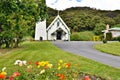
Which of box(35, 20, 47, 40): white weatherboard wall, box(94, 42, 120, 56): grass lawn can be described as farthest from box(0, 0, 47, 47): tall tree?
box(35, 20, 47, 40): white weatherboard wall

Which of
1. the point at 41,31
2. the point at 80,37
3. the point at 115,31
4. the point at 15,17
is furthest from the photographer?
the point at 41,31

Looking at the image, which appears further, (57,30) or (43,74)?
(57,30)

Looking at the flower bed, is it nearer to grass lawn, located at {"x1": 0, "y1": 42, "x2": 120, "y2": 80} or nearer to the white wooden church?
grass lawn, located at {"x1": 0, "y1": 42, "x2": 120, "y2": 80}

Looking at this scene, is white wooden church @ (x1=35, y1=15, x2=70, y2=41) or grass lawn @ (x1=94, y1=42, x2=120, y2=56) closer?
grass lawn @ (x1=94, y1=42, x2=120, y2=56)

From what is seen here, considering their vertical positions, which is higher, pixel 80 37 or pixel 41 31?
pixel 41 31

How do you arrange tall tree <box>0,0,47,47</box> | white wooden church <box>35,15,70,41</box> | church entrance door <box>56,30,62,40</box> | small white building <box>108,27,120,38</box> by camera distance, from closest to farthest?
tall tree <box>0,0,47,47</box> < small white building <box>108,27,120,38</box> < white wooden church <box>35,15,70,41</box> < church entrance door <box>56,30,62,40</box>

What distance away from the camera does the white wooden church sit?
6912 centimetres

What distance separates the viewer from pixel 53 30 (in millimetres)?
69750

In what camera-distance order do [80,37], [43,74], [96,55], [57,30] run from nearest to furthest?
[43,74]
[96,55]
[80,37]
[57,30]

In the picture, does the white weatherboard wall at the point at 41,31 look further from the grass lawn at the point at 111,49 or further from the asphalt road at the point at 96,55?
the grass lawn at the point at 111,49

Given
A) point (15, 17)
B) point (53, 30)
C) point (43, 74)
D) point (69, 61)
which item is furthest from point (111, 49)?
point (53, 30)

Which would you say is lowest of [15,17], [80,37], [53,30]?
[80,37]

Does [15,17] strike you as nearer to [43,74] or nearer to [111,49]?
[111,49]

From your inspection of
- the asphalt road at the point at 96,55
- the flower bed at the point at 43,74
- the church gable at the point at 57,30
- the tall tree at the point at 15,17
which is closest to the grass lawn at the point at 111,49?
the asphalt road at the point at 96,55
